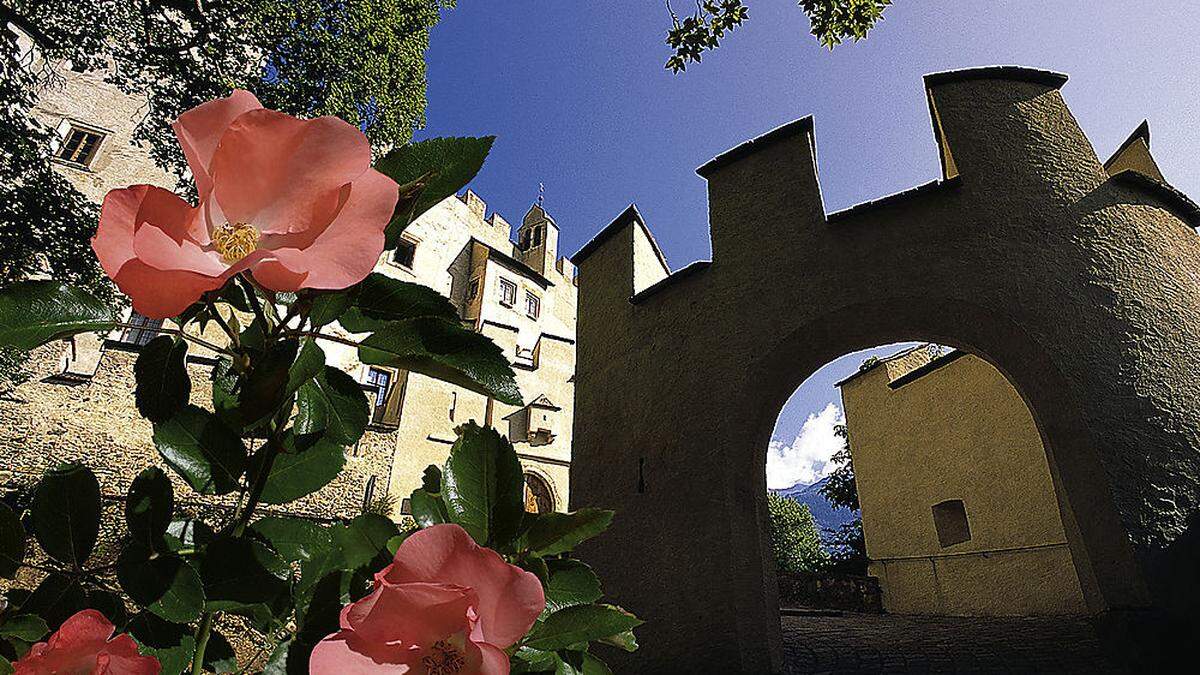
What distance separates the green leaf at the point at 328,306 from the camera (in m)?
0.63

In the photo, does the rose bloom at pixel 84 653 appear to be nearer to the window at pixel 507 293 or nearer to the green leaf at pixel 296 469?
the green leaf at pixel 296 469

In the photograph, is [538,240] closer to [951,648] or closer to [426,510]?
[951,648]

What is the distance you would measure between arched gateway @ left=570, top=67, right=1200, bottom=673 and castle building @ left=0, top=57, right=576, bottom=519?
1381 millimetres

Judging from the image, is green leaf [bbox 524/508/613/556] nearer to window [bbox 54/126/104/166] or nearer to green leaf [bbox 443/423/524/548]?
green leaf [bbox 443/423/524/548]

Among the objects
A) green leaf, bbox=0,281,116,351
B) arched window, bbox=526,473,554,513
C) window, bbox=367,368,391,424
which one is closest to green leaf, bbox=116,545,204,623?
green leaf, bbox=0,281,116,351

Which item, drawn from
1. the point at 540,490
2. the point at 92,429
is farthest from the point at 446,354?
the point at 540,490

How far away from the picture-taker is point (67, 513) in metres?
0.62

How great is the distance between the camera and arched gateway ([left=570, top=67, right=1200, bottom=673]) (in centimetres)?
390

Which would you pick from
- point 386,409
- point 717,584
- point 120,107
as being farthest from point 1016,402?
point 120,107

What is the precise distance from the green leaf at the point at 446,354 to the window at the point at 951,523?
10068mm

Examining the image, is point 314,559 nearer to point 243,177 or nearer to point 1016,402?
point 243,177

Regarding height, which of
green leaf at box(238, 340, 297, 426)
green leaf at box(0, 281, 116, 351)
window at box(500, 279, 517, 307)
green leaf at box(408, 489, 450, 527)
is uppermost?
window at box(500, 279, 517, 307)

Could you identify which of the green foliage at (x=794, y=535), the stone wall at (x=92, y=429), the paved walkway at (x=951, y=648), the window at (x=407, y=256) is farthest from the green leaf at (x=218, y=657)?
the green foliage at (x=794, y=535)

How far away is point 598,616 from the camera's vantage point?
68cm
